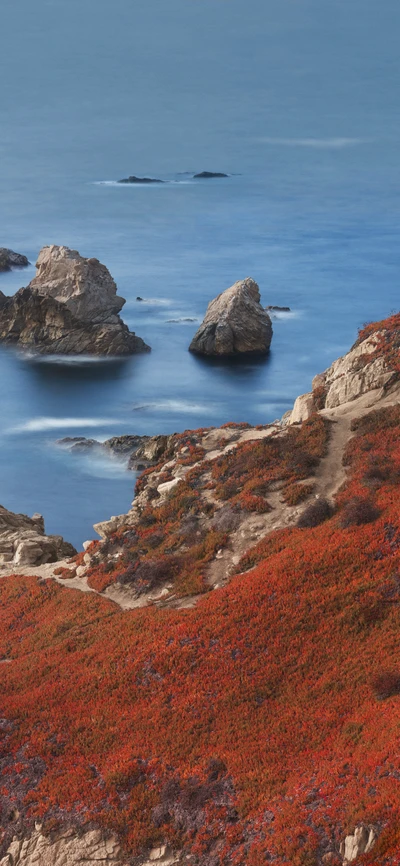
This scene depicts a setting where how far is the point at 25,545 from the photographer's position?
53500 millimetres

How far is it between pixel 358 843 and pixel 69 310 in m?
111

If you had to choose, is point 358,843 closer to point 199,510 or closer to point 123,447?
point 199,510

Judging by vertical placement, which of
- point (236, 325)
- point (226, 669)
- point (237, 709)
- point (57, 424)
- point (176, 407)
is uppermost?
point (236, 325)

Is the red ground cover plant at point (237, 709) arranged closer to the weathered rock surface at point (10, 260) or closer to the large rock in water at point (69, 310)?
the large rock in water at point (69, 310)

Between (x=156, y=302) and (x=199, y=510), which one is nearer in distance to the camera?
(x=199, y=510)

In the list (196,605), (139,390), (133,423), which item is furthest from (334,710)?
(139,390)

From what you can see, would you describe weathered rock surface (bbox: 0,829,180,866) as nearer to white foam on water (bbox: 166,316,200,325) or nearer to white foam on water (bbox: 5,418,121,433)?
white foam on water (bbox: 5,418,121,433)

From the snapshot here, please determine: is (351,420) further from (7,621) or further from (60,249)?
(60,249)

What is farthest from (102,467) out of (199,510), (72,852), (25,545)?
(72,852)

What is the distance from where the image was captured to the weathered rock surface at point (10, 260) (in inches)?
7195

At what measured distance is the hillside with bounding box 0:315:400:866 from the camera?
93.0ft

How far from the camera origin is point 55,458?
10412 centimetres

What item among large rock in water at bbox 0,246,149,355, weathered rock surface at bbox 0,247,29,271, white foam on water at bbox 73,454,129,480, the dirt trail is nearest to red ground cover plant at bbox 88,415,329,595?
the dirt trail

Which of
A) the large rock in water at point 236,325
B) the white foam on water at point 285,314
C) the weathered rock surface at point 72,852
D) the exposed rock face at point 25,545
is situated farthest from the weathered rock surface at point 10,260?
the weathered rock surface at point 72,852
